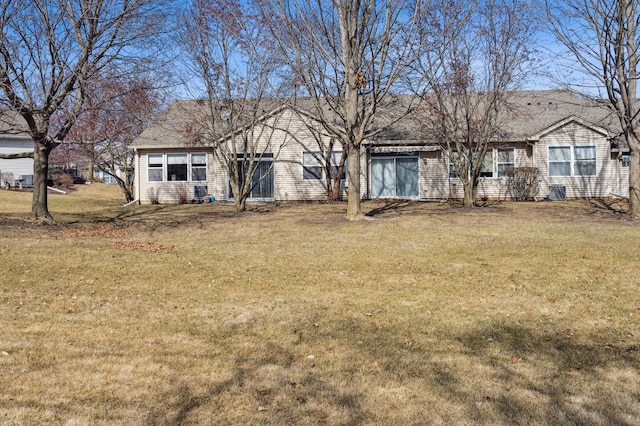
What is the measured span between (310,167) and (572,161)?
1177cm

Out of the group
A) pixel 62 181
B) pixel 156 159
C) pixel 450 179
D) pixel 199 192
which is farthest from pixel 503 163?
pixel 62 181

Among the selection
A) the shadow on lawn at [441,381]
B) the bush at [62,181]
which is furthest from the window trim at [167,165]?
the shadow on lawn at [441,381]

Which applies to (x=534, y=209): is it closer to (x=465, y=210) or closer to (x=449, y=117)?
(x=465, y=210)

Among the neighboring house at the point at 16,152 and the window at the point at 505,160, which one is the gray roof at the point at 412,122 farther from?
the neighboring house at the point at 16,152

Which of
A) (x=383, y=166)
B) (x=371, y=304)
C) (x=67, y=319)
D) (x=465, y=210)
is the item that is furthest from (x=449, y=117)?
Answer: (x=67, y=319)

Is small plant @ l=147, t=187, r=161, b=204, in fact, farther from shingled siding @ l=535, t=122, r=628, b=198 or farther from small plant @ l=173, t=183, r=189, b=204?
shingled siding @ l=535, t=122, r=628, b=198

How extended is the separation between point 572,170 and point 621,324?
19.8m

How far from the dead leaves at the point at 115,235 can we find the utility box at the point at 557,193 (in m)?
17.9

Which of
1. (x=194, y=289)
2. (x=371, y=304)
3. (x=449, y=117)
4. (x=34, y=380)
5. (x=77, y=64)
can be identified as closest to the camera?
(x=34, y=380)

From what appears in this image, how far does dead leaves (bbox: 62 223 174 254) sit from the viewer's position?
11672 mm

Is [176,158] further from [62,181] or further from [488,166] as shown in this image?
[62,181]

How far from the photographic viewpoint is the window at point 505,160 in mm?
25062

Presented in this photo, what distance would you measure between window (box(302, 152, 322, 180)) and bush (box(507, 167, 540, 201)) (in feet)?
27.8

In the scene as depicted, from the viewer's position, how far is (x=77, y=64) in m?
14.8
